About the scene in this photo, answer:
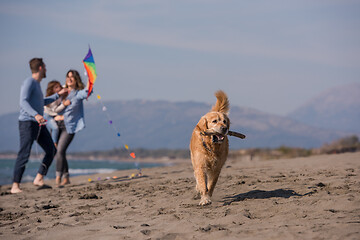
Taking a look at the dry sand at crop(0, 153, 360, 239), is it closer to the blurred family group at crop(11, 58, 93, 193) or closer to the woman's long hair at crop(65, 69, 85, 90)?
the blurred family group at crop(11, 58, 93, 193)

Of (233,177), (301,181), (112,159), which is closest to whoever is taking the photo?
(301,181)

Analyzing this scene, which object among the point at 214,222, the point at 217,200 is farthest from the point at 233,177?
the point at 214,222

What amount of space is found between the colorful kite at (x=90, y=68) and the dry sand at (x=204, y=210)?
7.60 feet

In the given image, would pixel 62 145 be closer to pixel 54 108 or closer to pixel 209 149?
pixel 54 108

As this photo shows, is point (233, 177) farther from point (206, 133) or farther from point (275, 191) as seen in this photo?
point (206, 133)

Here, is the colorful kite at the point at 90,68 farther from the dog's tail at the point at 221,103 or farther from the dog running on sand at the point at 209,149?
the dog running on sand at the point at 209,149

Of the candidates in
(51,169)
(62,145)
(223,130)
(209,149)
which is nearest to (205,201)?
(209,149)

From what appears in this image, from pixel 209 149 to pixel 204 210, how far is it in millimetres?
900

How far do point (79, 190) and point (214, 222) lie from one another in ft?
15.0

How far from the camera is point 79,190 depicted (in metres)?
8.57

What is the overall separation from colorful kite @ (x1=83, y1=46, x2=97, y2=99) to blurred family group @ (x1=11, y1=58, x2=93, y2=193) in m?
0.18

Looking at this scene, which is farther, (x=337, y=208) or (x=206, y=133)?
(x=206, y=133)

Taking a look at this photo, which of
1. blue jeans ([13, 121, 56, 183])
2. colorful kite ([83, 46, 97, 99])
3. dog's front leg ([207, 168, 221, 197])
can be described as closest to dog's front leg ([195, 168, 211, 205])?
dog's front leg ([207, 168, 221, 197])

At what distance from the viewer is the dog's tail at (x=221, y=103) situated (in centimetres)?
640
